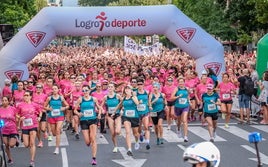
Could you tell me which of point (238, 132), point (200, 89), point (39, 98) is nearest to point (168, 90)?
point (200, 89)

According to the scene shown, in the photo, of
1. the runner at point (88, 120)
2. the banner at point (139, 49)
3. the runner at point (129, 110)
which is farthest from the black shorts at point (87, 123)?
the banner at point (139, 49)

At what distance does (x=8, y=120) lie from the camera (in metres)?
13.7

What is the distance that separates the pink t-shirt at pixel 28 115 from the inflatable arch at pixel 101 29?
304 inches

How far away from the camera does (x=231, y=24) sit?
53.9 metres

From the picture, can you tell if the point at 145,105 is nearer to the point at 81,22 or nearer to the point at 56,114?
the point at 56,114

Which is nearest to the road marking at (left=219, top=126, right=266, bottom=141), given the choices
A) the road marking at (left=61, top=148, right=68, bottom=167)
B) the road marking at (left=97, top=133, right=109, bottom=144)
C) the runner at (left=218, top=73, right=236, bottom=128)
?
the runner at (left=218, top=73, right=236, bottom=128)

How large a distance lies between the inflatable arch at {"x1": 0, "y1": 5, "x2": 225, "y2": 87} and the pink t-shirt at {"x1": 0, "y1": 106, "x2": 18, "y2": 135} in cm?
783

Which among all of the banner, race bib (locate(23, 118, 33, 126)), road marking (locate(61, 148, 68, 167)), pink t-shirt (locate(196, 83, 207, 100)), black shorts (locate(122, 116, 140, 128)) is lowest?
road marking (locate(61, 148, 68, 167))

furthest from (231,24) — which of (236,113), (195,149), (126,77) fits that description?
(195,149)

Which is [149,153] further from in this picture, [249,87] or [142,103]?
[249,87]

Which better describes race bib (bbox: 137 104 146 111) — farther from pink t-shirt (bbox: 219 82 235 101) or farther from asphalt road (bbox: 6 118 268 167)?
pink t-shirt (bbox: 219 82 235 101)

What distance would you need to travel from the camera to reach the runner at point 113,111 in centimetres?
1513

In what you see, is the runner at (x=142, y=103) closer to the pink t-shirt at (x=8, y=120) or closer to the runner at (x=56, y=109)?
the runner at (x=56, y=109)

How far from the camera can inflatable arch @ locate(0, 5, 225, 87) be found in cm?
2164
